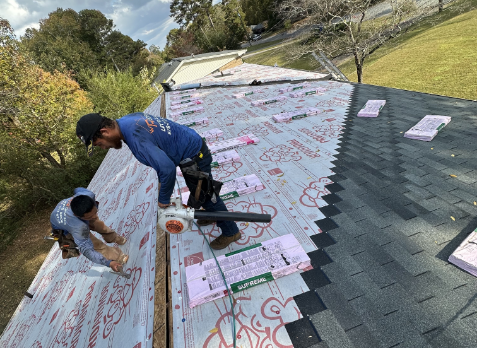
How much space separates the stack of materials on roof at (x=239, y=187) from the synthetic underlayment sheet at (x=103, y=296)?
4.04 feet

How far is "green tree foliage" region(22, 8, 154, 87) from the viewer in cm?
3253

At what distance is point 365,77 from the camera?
22906mm

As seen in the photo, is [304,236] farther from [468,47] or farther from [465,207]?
[468,47]

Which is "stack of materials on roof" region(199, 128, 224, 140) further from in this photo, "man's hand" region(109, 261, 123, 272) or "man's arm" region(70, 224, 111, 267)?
"man's hand" region(109, 261, 123, 272)

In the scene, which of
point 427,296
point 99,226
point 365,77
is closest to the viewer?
point 427,296

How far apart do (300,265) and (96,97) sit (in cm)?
2323

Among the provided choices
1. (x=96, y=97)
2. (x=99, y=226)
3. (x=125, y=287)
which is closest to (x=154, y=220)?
(x=99, y=226)

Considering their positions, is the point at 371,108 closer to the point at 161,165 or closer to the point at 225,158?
the point at 225,158

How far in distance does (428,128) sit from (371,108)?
201 centimetres

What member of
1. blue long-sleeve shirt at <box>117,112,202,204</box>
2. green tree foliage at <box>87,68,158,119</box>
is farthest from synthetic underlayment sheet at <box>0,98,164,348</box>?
green tree foliage at <box>87,68,158,119</box>

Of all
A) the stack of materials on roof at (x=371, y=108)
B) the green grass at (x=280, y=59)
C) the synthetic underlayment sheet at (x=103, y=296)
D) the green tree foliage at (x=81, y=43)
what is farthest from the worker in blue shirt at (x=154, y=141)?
the green tree foliage at (x=81, y=43)

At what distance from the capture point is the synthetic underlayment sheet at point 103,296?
2805 mm

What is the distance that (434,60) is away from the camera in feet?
66.7

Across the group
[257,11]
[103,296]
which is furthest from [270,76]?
[257,11]
